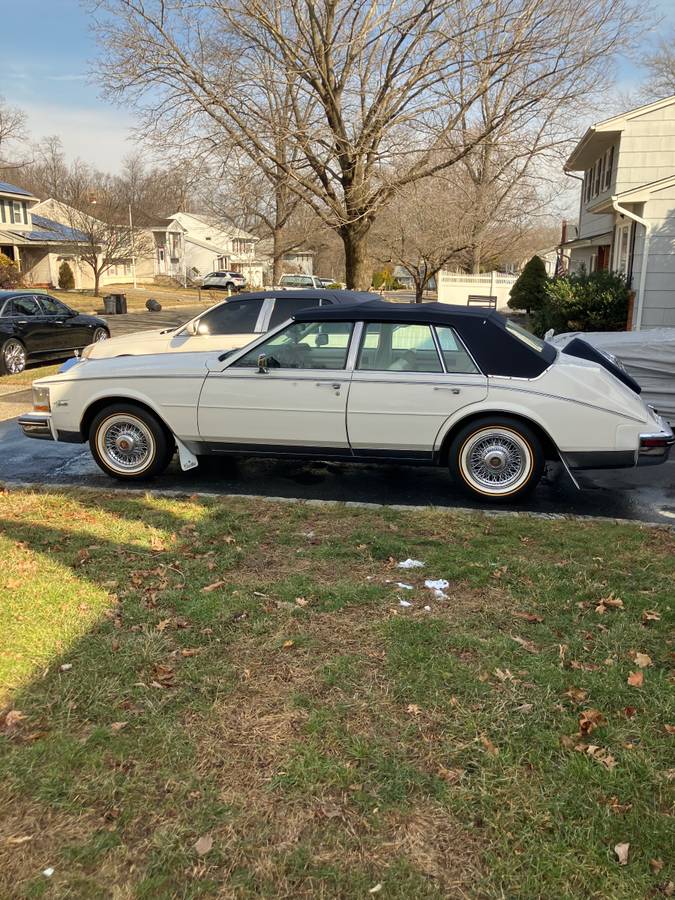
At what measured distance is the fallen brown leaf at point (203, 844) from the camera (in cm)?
238

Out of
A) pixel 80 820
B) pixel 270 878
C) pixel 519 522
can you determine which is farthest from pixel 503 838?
pixel 519 522

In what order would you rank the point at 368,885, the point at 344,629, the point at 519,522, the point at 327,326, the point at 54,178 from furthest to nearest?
the point at 54,178
the point at 327,326
the point at 519,522
the point at 344,629
the point at 368,885

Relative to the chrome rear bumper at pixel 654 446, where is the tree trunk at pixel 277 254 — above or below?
above

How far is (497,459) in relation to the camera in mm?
5992

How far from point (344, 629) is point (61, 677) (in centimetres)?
139

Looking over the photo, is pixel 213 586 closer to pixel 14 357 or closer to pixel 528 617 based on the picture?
pixel 528 617

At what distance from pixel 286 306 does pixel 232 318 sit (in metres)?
0.78

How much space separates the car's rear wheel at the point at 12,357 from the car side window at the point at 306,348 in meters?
9.87

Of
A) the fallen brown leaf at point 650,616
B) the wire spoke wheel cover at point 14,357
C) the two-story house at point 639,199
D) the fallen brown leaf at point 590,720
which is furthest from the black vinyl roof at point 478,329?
the two-story house at point 639,199

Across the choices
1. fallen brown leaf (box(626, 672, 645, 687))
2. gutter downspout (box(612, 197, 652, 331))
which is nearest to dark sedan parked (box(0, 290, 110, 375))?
gutter downspout (box(612, 197, 652, 331))

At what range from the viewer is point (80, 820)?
251 cm

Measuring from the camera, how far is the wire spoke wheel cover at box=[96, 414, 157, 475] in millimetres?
6523

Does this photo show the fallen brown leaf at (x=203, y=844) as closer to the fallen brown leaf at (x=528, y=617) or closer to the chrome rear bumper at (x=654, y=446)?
the fallen brown leaf at (x=528, y=617)

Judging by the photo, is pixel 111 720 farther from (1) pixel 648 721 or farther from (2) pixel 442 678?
(1) pixel 648 721
